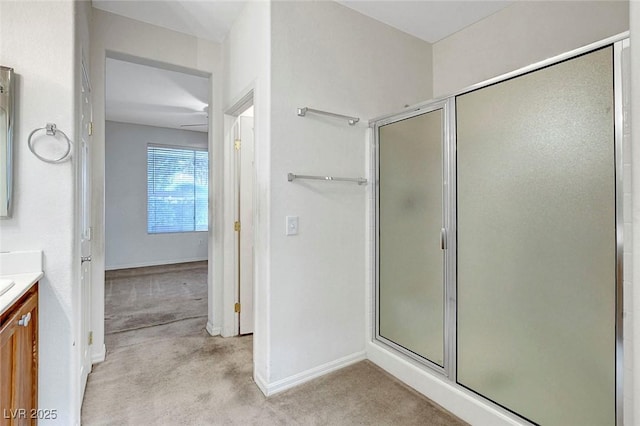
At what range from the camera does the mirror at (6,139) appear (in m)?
1.40

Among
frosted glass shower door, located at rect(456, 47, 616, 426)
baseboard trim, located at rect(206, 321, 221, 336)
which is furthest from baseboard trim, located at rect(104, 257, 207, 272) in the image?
frosted glass shower door, located at rect(456, 47, 616, 426)

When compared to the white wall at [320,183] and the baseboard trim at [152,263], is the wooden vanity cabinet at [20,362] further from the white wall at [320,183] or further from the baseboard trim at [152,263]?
the baseboard trim at [152,263]

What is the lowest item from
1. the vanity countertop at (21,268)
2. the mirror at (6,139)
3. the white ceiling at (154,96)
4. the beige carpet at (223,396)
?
the beige carpet at (223,396)

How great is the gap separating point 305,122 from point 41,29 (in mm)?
1419

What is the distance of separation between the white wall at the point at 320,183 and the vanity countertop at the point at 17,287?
1.16 metres

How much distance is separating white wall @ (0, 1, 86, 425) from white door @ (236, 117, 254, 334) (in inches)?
58.3

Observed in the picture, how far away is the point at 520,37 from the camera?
2.46 m

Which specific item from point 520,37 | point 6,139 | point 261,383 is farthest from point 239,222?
point 520,37

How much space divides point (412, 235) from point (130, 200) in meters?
5.75

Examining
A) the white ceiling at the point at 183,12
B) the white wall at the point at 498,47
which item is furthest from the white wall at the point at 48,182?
the white wall at the point at 498,47

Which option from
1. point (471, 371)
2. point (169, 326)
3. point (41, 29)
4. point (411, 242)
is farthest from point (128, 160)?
point (471, 371)

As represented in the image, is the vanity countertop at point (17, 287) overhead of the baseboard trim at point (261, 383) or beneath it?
overhead

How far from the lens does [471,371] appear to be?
1.80 meters

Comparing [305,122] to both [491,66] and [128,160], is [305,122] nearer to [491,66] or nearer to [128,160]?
[491,66]
